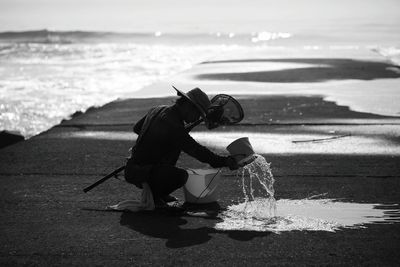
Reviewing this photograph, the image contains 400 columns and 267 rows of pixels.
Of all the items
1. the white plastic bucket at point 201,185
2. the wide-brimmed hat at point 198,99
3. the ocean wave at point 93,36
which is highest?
the wide-brimmed hat at point 198,99

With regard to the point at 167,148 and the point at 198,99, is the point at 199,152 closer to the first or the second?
the point at 167,148

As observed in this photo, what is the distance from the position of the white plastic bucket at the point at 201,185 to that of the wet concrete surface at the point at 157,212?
0.23 m

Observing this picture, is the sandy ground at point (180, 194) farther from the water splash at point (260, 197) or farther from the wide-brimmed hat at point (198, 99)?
the wide-brimmed hat at point (198, 99)

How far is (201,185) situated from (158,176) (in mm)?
500

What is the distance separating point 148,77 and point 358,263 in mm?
22008

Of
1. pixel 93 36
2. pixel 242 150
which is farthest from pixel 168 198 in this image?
pixel 93 36

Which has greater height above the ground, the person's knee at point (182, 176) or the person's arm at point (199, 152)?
the person's arm at point (199, 152)

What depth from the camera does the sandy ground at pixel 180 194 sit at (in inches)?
241

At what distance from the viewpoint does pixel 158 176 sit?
285 inches

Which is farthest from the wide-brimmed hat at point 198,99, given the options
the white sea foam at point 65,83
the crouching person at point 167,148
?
the white sea foam at point 65,83

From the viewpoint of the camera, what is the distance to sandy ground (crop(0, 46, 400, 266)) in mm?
6109

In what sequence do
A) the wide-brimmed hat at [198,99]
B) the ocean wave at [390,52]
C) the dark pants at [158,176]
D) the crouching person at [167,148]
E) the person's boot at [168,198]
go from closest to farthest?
the wide-brimmed hat at [198,99]
the crouching person at [167,148]
the dark pants at [158,176]
the person's boot at [168,198]
the ocean wave at [390,52]

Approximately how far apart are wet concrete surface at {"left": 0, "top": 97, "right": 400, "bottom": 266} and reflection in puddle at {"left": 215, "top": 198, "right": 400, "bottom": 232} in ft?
0.46

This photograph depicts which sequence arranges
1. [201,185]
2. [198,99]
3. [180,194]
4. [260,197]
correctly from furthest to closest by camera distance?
[180,194] < [260,197] < [201,185] < [198,99]
